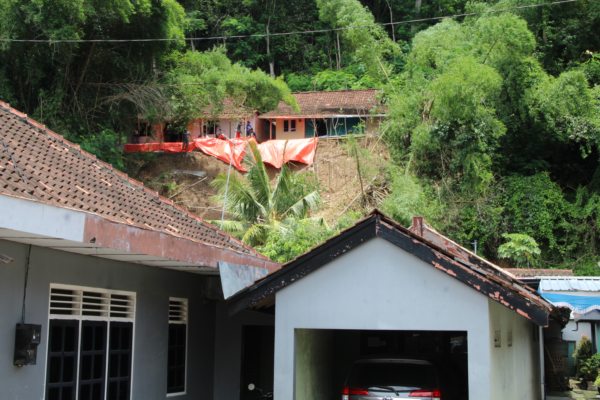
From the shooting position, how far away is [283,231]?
2223cm

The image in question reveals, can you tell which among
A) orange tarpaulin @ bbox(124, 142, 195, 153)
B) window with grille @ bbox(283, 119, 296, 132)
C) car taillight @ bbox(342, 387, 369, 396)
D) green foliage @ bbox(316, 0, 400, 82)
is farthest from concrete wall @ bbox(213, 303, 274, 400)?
window with grille @ bbox(283, 119, 296, 132)

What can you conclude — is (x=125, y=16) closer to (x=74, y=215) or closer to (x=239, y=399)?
(x=239, y=399)

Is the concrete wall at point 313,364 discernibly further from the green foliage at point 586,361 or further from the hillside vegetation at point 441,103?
the hillside vegetation at point 441,103

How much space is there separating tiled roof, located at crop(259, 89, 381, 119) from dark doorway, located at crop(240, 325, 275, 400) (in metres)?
23.8

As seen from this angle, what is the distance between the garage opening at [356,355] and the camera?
970 cm

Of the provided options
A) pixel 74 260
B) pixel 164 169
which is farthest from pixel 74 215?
pixel 164 169

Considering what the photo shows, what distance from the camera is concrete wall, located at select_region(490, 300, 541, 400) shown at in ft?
29.6

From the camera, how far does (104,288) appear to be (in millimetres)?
9617

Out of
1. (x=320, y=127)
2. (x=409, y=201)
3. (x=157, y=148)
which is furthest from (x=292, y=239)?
(x=320, y=127)

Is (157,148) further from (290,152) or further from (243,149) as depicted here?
(290,152)

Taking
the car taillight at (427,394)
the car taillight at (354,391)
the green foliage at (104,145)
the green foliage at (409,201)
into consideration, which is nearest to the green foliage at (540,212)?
the green foliage at (409,201)

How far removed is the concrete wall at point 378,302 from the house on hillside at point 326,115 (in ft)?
87.9

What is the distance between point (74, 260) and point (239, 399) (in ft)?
15.5

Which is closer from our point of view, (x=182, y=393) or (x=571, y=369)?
(x=182, y=393)
